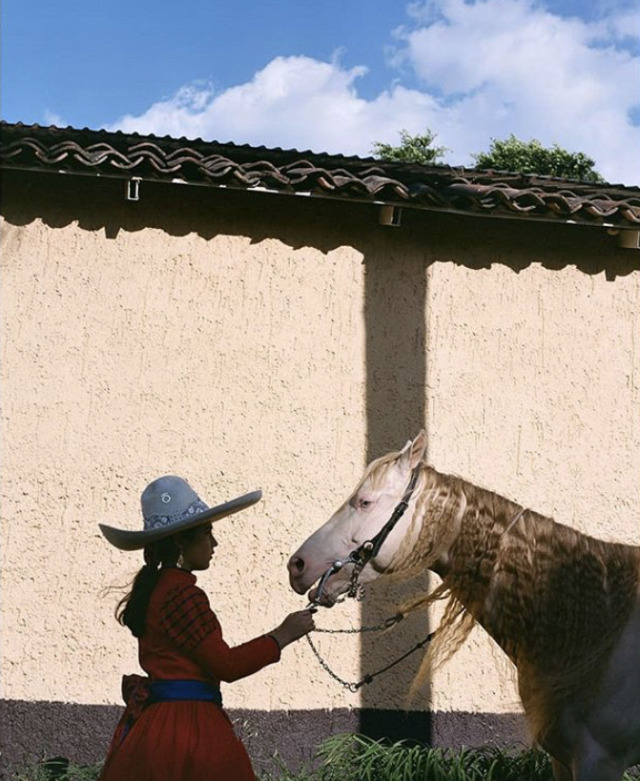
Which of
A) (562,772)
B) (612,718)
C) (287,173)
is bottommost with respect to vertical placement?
(562,772)

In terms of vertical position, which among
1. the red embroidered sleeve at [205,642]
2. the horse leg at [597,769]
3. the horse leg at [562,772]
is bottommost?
the horse leg at [562,772]

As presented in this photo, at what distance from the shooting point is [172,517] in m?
3.70

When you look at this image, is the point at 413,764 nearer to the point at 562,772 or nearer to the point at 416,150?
the point at 562,772

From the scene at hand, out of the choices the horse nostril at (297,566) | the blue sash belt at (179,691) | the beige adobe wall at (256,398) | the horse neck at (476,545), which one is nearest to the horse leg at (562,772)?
the horse neck at (476,545)

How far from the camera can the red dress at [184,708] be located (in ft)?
11.1

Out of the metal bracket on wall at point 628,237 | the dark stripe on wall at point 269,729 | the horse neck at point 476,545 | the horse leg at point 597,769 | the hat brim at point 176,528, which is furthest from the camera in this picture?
the metal bracket on wall at point 628,237

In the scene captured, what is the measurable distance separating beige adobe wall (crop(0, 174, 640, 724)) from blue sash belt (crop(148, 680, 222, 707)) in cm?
309

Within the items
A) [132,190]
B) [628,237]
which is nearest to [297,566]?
[132,190]

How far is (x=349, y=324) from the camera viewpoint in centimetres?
702

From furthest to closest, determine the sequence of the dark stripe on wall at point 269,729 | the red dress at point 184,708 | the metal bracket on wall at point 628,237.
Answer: the metal bracket on wall at point 628,237
the dark stripe on wall at point 269,729
the red dress at point 184,708

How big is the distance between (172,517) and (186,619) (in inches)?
15.9

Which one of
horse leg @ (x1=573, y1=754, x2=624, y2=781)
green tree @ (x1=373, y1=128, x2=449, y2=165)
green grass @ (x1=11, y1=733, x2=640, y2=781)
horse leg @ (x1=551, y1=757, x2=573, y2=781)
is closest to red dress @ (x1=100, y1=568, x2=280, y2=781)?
horse leg @ (x1=573, y1=754, x2=624, y2=781)

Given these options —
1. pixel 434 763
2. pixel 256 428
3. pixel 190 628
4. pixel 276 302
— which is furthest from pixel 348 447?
pixel 190 628

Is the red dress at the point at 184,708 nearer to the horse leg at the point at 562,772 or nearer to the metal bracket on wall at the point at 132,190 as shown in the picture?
the horse leg at the point at 562,772
